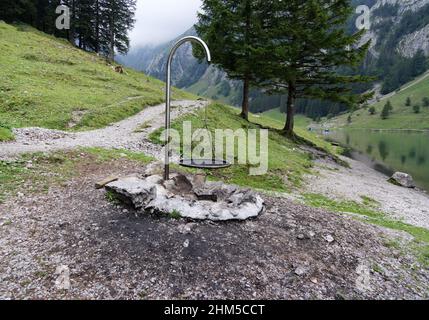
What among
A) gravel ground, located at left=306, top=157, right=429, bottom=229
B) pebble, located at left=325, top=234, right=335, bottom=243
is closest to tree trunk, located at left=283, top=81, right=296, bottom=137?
gravel ground, located at left=306, top=157, right=429, bottom=229

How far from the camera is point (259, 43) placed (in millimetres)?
29703

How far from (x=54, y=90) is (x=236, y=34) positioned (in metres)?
16.8

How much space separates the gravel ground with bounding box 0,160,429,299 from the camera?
6.61m

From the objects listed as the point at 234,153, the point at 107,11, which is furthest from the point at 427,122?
the point at 234,153

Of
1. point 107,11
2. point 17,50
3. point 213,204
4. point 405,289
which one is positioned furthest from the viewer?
point 107,11

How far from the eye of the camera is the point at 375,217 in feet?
47.3

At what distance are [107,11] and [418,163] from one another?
5909cm

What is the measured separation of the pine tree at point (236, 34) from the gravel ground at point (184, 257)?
22.2 m

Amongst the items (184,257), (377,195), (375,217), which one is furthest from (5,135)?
(377,195)

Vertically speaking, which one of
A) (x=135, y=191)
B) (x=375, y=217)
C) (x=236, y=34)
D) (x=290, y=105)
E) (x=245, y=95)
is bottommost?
(x=375, y=217)

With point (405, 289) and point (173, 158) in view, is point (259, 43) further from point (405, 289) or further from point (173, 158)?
point (405, 289)

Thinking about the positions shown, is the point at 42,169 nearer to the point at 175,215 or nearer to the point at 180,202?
the point at 180,202

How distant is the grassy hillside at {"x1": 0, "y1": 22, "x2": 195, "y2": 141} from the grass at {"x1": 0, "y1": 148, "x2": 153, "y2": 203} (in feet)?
12.9
